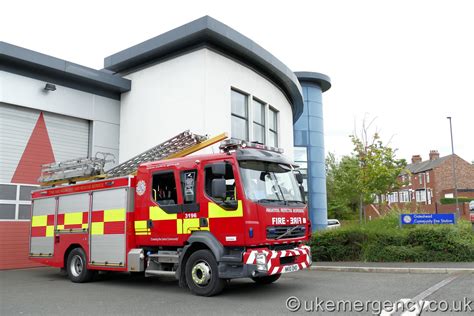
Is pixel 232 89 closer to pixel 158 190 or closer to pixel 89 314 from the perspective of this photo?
pixel 158 190

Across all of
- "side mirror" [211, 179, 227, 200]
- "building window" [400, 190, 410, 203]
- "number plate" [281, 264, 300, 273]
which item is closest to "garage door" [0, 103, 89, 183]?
"side mirror" [211, 179, 227, 200]

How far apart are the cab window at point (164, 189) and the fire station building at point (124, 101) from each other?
16.4 ft

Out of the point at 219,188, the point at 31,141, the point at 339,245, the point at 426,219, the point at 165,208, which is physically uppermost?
the point at 31,141

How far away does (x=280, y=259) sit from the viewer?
8.30 metres

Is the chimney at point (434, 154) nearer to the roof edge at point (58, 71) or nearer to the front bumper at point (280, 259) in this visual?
the roof edge at point (58, 71)

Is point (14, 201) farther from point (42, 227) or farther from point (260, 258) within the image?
point (260, 258)

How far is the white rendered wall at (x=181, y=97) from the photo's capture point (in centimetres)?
1487

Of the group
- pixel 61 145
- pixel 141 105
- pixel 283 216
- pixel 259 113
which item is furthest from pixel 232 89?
pixel 283 216

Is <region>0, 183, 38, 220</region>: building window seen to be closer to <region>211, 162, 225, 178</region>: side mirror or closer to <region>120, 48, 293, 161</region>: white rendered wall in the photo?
<region>120, 48, 293, 161</region>: white rendered wall

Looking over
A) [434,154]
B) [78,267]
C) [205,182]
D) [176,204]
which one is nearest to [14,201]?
[78,267]

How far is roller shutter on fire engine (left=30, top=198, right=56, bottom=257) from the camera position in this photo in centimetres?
1155

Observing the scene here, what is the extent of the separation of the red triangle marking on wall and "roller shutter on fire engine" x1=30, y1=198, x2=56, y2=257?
2.58 meters

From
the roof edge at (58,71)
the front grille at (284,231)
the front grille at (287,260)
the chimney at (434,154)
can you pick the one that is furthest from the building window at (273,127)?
the chimney at (434,154)

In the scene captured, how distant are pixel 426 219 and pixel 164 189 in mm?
8813
